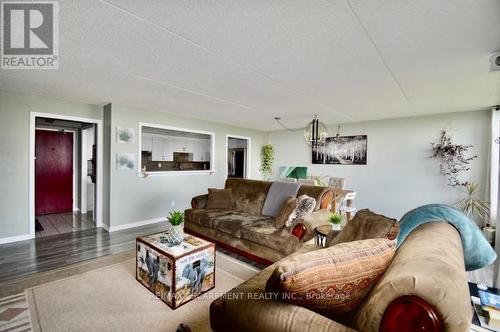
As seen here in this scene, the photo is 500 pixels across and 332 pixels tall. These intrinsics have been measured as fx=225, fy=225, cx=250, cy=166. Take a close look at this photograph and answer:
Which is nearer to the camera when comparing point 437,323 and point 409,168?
point 437,323

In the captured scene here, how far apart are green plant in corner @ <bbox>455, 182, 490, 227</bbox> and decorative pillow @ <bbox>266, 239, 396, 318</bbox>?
4592 millimetres

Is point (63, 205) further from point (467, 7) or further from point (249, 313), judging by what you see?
point (467, 7)

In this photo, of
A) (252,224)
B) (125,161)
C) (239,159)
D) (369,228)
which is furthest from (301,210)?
(239,159)

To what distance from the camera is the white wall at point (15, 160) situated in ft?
11.4

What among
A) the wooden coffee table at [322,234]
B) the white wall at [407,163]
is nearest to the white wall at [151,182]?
the white wall at [407,163]

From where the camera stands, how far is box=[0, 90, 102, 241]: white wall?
11.4ft

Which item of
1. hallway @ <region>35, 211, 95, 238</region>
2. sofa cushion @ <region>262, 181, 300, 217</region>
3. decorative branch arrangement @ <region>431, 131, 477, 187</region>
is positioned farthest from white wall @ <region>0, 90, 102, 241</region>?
decorative branch arrangement @ <region>431, 131, 477, 187</region>

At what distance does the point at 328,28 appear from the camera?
Result: 178 cm

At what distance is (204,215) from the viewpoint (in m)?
3.54

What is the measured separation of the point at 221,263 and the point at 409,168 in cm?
464

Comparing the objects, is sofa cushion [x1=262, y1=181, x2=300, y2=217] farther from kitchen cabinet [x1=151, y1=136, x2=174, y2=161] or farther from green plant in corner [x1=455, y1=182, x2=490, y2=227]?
kitchen cabinet [x1=151, y1=136, x2=174, y2=161]

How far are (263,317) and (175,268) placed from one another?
4.07 feet

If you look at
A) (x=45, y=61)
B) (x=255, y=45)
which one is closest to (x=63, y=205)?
(x=45, y=61)

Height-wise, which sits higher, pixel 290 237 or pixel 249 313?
pixel 249 313
